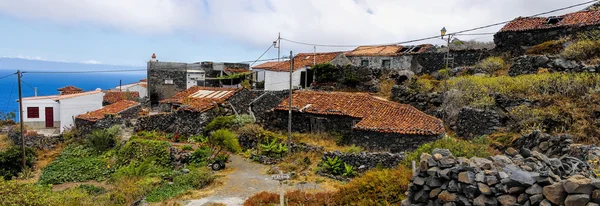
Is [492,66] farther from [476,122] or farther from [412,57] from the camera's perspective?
[412,57]

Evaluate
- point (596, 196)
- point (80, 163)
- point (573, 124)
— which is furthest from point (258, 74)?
point (596, 196)

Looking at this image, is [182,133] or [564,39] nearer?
[564,39]

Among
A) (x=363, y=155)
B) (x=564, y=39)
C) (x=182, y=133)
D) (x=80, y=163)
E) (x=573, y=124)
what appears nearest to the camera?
(x=573, y=124)

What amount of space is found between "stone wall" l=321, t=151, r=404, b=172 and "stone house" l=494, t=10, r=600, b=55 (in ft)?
42.0

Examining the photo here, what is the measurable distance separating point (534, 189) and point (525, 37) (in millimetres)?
19474

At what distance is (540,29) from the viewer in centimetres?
2014

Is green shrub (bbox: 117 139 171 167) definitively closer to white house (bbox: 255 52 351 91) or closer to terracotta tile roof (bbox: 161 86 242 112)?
terracotta tile roof (bbox: 161 86 242 112)

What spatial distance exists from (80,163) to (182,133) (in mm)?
5702

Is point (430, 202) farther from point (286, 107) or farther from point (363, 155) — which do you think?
point (286, 107)

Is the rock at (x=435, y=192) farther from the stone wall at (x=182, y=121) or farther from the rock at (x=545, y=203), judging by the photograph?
the stone wall at (x=182, y=121)

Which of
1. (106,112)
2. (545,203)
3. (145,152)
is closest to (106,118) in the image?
(106,112)

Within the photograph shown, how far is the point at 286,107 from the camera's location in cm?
1991

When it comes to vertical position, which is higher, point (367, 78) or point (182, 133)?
point (367, 78)

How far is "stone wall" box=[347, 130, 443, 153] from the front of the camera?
15.1 m
